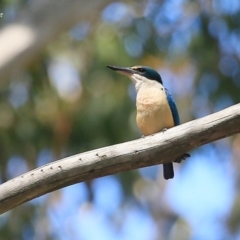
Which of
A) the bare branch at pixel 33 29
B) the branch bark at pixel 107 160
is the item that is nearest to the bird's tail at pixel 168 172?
the branch bark at pixel 107 160

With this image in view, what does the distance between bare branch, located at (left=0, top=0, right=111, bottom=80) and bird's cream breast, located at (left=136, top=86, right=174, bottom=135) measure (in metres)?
2.14

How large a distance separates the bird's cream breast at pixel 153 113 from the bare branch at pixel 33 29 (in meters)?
2.14

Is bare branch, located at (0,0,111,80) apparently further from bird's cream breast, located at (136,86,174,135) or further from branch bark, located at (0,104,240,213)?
branch bark, located at (0,104,240,213)

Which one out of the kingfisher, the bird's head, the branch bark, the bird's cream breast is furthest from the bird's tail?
the branch bark

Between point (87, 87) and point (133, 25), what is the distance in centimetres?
106

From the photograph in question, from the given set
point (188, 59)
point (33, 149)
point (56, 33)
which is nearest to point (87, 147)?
point (33, 149)

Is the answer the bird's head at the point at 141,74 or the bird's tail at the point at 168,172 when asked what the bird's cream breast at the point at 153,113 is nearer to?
the bird's tail at the point at 168,172

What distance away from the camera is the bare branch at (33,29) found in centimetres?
627

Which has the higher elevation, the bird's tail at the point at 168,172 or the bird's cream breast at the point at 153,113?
the bird's cream breast at the point at 153,113

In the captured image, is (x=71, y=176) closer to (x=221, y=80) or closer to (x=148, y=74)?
(x=148, y=74)

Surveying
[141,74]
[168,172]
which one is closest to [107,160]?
[168,172]

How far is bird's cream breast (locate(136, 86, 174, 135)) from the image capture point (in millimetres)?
4301

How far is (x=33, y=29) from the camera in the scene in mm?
6395

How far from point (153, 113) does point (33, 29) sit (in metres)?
2.47
